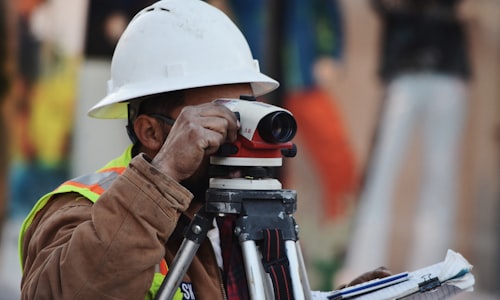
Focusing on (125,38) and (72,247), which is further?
(125,38)

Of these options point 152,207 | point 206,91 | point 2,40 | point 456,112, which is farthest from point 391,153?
point 152,207

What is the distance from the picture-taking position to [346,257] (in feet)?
21.3

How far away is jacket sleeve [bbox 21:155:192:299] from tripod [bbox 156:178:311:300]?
0.07 metres

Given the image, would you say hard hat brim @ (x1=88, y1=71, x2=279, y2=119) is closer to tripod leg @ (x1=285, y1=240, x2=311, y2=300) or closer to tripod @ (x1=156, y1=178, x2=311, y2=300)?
tripod @ (x1=156, y1=178, x2=311, y2=300)

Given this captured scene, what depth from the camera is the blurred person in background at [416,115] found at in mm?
6492

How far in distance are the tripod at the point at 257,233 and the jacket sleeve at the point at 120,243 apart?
69 millimetres

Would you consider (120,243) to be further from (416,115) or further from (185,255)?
(416,115)

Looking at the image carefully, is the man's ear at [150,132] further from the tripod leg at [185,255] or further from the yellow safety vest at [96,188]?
the tripod leg at [185,255]

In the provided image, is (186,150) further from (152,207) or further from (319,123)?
(319,123)

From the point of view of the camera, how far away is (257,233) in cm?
218

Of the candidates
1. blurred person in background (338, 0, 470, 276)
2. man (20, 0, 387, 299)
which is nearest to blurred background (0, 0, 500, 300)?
blurred person in background (338, 0, 470, 276)

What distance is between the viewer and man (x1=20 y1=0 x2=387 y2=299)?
2.07 m

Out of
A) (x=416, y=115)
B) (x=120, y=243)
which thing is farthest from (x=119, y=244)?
(x=416, y=115)

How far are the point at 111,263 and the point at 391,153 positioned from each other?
4.63 metres
